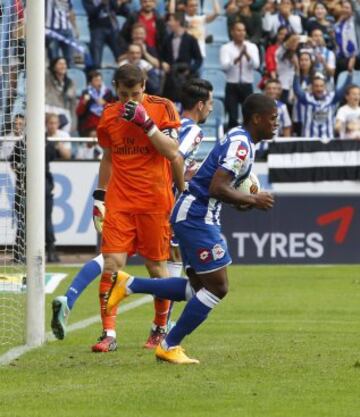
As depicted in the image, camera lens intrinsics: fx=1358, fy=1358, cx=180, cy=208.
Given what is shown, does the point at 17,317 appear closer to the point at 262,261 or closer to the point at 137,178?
the point at 137,178

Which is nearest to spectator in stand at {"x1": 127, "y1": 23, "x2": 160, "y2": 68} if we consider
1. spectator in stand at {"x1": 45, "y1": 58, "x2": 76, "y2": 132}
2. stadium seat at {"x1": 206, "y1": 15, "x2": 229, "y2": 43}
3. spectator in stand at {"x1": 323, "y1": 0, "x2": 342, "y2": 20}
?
spectator in stand at {"x1": 45, "y1": 58, "x2": 76, "y2": 132}

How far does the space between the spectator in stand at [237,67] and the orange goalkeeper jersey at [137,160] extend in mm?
12652

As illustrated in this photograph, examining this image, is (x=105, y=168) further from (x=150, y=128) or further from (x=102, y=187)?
(x=150, y=128)

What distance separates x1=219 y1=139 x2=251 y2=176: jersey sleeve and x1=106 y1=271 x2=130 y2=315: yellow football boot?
1285mm

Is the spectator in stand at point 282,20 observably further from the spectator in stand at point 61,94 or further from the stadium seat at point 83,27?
the spectator in stand at point 61,94

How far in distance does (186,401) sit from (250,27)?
56.4 feet

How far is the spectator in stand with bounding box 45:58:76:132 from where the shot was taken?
21.9 meters

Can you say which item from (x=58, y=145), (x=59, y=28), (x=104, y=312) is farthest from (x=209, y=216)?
(x=59, y=28)

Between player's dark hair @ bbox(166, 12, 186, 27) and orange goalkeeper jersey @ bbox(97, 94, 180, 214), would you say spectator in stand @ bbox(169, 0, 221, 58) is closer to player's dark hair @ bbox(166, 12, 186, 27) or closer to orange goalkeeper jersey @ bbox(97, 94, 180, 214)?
player's dark hair @ bbox(166, 12, 186, 27)

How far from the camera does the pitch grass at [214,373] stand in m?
7.23

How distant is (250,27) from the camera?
78.8 ft

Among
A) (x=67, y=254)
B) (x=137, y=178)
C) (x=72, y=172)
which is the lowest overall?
Result: (x=67, y=254)

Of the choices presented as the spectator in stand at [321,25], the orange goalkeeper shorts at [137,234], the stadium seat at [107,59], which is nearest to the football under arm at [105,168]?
the orange goalkeeper shorts at [137,234]

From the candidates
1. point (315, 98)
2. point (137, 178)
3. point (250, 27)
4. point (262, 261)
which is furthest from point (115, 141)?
point (250, 27)
